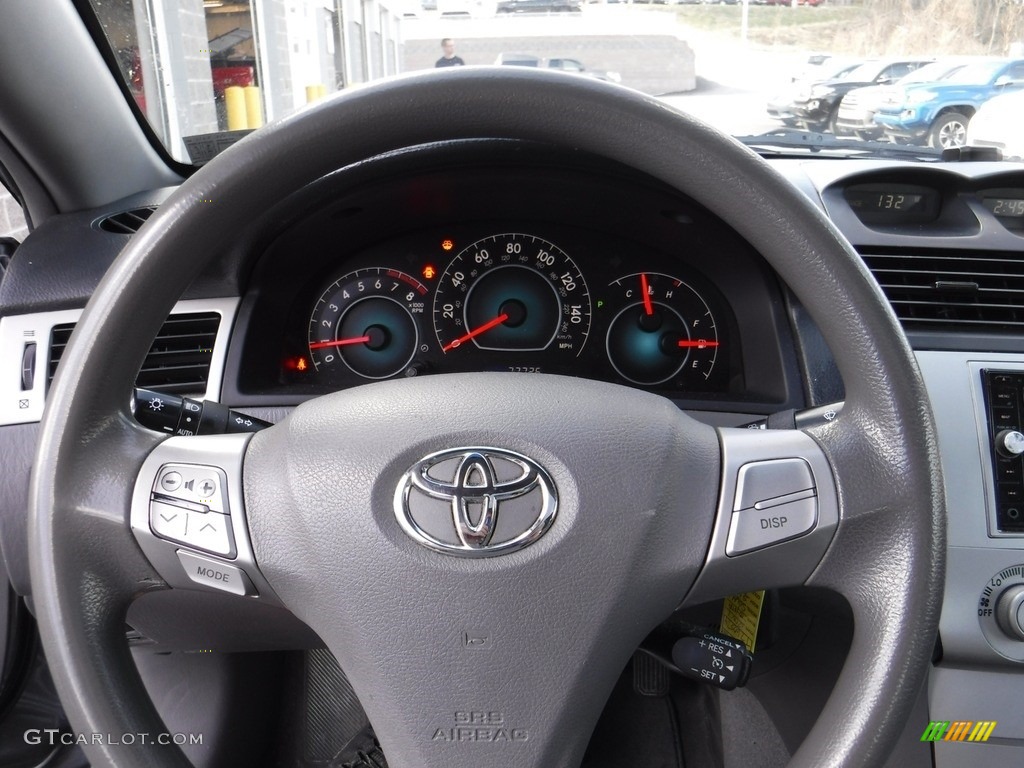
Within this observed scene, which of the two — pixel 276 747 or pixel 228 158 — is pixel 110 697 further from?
pixel 276 747

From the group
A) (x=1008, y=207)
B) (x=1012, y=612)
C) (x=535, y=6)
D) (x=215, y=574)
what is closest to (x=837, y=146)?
(x=1008, y=207)

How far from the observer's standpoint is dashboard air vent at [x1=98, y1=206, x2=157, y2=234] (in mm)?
1747

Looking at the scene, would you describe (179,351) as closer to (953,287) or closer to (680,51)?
(680,51)

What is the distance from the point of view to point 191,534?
37.9 inches

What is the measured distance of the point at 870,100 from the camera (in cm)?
189

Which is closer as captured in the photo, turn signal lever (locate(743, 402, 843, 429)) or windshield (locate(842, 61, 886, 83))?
turn signal lever (locate(743, 402, 843, 429))

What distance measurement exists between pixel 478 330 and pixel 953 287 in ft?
2.79

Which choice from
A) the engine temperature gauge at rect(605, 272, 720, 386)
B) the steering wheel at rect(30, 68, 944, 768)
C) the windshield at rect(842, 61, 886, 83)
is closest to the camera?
the steering wheel at rect(30, 68, 944, 768)

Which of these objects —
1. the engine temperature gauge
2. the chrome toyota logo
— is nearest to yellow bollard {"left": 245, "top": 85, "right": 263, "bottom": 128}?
the engine temperature gauge

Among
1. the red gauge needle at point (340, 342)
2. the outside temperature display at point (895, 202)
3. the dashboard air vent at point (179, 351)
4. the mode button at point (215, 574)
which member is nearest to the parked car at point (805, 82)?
the outside temperature display at point (895, 202)

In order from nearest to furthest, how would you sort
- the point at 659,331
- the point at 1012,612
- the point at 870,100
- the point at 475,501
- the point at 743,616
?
1. the point at 475,501
2. the point at 743,616
3. the point at 1012,612
4. the point at 659,331
5. the point at 870,100

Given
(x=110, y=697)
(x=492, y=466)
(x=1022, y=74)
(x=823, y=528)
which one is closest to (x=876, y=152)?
(x=1022, y=74)

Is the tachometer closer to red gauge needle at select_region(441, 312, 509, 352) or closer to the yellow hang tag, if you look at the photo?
red gauge needle at select_region(441, 312, 509, 352)

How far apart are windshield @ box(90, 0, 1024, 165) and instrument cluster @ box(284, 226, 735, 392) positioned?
33 centimetres
